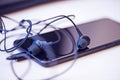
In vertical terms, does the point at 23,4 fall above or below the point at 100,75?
above

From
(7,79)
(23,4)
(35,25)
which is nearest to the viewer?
(7,79)

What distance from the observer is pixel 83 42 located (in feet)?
1.80

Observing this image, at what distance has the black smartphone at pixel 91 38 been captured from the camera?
0.52m

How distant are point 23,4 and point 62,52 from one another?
38cm

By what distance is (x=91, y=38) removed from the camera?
0.59 metres

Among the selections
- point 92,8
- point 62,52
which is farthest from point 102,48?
point 92,8

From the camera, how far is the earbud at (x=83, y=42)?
1.80 ft

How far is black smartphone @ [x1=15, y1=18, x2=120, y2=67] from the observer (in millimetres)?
523

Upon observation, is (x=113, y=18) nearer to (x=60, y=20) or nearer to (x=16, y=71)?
(x=60, y=20)

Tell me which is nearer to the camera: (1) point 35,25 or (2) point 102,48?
(2) point 102,48

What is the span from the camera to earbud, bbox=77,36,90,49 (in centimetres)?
55

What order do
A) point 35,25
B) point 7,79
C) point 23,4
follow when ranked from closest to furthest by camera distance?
point 7,79
point 35,25
point 23,4

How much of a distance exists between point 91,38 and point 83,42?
0.18 ft

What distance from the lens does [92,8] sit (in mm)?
860
